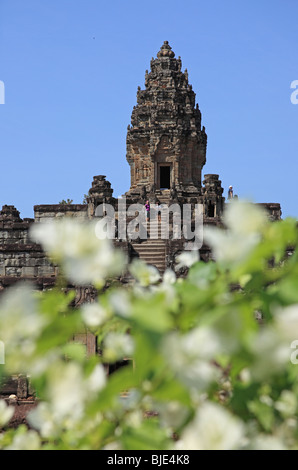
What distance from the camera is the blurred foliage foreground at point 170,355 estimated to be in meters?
1.07

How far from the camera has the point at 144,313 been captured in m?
1.07

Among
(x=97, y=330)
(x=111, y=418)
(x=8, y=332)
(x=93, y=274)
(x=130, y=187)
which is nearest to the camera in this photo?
(x=8, y=332)

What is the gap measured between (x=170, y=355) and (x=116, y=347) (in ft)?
2.03

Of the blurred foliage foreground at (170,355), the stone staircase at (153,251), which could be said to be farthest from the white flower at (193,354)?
the stone staircase at (153,251)

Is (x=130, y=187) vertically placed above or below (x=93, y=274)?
above

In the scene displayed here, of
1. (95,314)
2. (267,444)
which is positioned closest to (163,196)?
(95,314)

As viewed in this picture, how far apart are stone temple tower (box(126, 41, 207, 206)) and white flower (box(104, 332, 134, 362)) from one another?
79.8 ft

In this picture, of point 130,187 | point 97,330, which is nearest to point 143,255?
point 130,187

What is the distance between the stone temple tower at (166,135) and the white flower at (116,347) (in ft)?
79.8

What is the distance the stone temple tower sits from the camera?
26906mm

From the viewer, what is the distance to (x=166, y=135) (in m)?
27.0

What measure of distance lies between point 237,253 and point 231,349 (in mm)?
282

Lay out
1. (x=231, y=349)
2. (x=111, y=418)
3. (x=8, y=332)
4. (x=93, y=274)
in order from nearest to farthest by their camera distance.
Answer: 1. (x=231, y=349)
2. (x=8, y=332)
3. (x=93, y=274)
4. (x=111, y=418)

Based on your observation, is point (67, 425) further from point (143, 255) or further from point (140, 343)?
point (143, 255)
